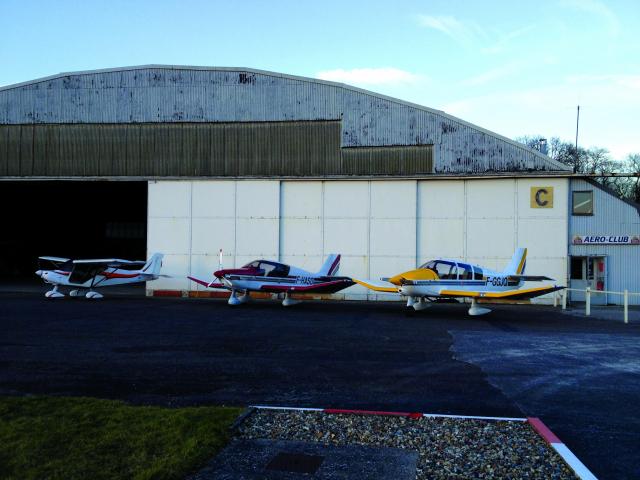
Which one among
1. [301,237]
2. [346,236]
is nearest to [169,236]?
[301,237]

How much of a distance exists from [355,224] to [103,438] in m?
22.8

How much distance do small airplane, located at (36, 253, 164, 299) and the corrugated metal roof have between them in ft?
27.4

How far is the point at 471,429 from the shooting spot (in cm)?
640

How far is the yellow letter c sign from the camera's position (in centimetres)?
2681

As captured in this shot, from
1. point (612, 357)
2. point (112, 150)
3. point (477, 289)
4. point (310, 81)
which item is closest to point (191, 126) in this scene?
point (112, 150)

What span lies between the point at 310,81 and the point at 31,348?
2066 cm

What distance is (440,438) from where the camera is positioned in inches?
239

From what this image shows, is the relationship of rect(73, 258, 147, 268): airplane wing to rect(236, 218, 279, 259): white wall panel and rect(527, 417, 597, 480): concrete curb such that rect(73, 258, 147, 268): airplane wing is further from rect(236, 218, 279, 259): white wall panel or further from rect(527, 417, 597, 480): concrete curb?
rect(527, 417, 597, 480): concrete curb

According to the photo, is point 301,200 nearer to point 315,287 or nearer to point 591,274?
point 315,287

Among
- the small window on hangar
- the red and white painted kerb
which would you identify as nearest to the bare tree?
the small window on hangar

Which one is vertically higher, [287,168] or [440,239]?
[287,168]

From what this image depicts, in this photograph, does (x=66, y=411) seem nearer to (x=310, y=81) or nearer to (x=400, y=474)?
(x=400, y=474)

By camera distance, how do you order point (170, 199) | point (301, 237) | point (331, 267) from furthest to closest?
point (170, 199), point (301, 237), point (331, 267)

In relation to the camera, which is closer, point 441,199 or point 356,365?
point 356,365
